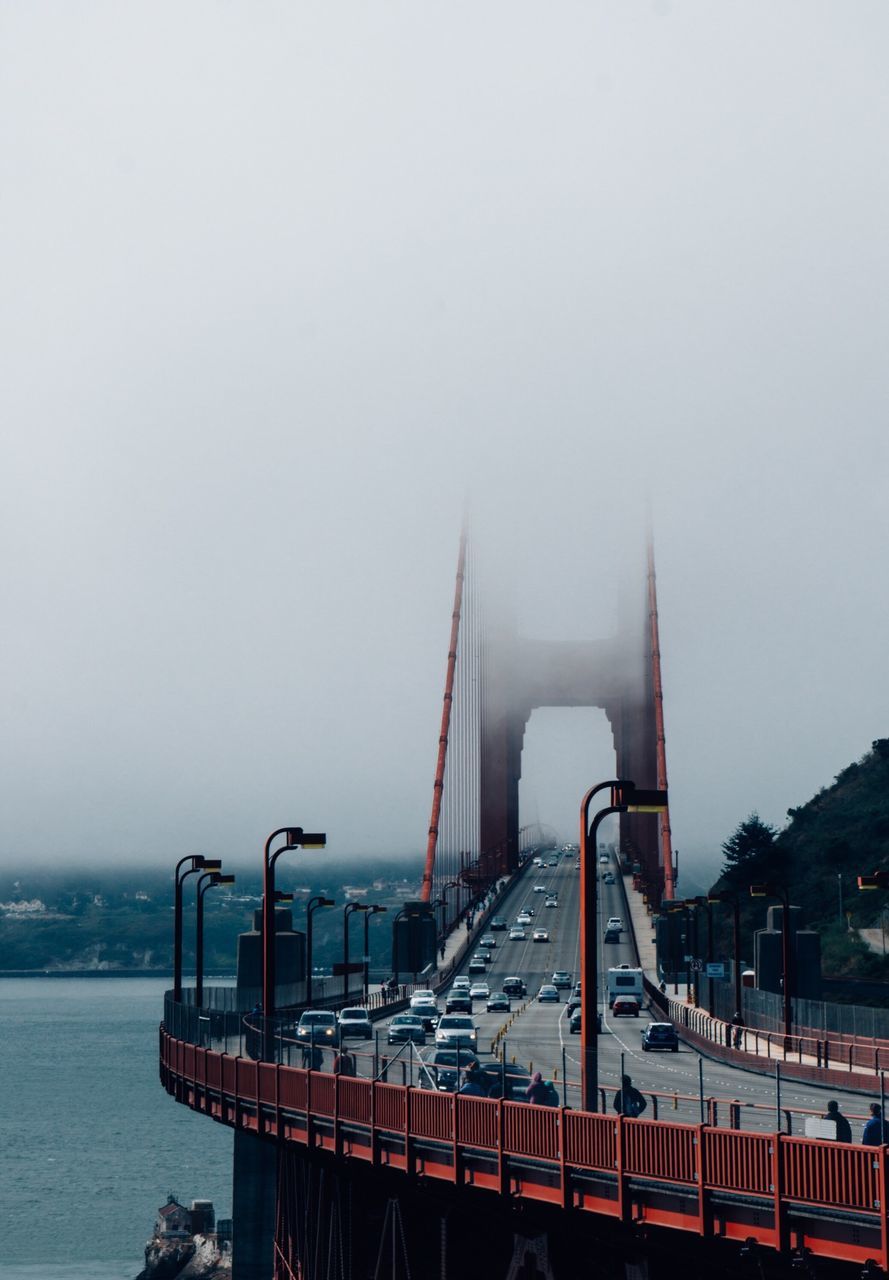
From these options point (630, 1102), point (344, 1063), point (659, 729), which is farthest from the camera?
point (659, 729)

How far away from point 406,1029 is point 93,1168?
7619cm

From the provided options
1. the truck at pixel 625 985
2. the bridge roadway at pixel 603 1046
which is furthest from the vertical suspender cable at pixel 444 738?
the truck at pixel 625 985

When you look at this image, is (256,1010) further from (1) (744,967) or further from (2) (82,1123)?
(2) (82,1123)

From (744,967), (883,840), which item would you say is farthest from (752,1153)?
(883,840)

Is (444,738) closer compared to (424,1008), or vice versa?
(424,1008)

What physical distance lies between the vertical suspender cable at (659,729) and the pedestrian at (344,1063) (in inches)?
2799

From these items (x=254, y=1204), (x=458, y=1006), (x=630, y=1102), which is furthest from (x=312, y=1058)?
(x=458, y=1006)

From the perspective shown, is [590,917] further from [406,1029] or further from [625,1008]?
[625,1008]

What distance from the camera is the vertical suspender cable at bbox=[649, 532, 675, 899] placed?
424 ft

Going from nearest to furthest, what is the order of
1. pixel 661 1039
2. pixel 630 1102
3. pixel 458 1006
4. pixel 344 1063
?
pixel 630 1102 < pixel 344 1063 < pixel 661 1039 < pixel 458 1006

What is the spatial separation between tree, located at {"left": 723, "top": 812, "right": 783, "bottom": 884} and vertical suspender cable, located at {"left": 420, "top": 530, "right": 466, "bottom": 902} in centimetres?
2576

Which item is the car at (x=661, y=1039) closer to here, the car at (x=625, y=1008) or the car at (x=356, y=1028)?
the car at (x=356, y=1028)

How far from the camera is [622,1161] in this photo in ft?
80.6

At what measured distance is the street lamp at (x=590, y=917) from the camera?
85.9 ft
